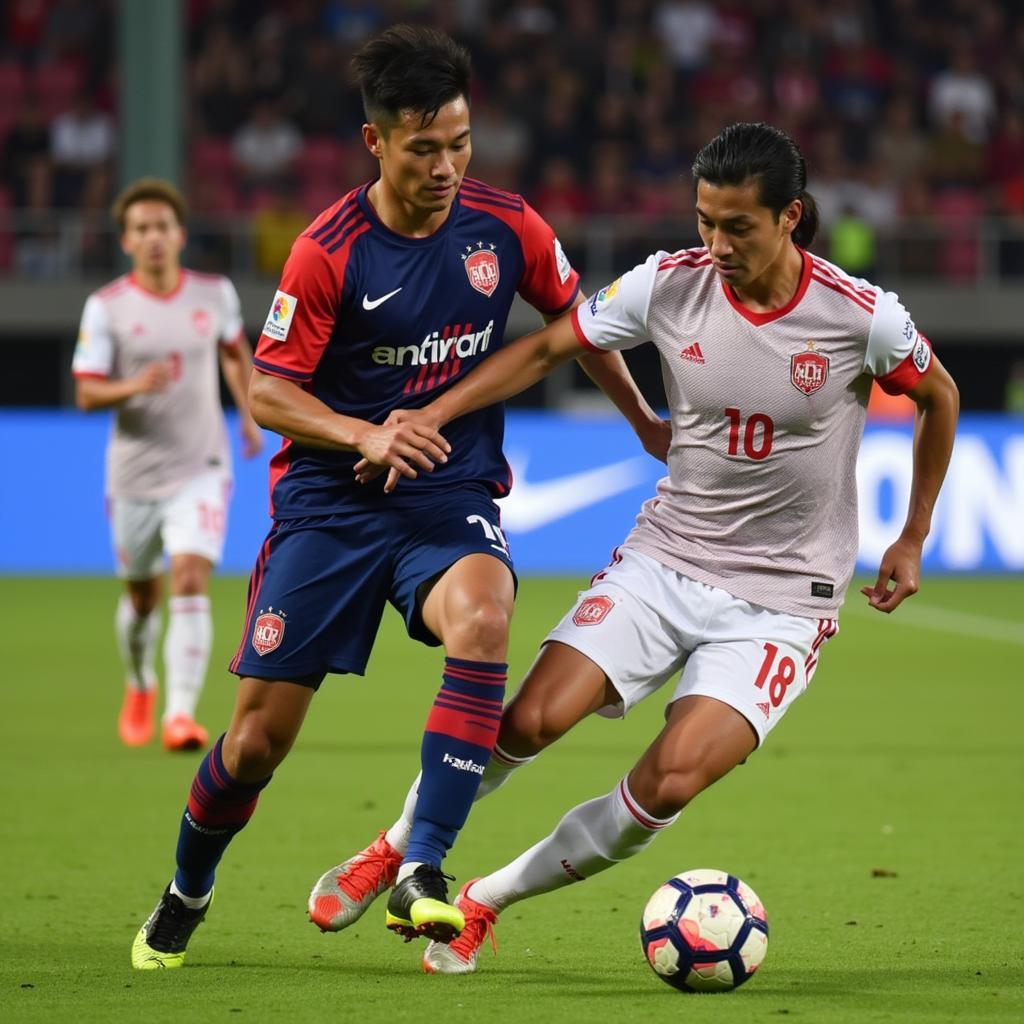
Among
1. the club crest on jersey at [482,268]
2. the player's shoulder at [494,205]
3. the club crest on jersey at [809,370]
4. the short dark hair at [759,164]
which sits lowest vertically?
the club crest on jersey at [809,370]

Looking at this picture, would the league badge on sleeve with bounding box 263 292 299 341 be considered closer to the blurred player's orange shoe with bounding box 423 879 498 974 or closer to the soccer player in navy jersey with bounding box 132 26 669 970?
the soccer player in navy jersey with bounding box 132 26 669 970

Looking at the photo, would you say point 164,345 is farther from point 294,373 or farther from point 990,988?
point 990,988

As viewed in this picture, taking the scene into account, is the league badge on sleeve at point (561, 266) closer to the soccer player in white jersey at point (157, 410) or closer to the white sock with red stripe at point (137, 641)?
the soccer player in white jersey at point (157, 410)

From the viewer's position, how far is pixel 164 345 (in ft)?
28.2

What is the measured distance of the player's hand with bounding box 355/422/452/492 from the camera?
4293 mm

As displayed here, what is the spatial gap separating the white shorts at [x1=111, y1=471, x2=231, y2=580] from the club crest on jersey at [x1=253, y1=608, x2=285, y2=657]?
3853 mm

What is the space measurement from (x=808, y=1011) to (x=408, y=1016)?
0.84m

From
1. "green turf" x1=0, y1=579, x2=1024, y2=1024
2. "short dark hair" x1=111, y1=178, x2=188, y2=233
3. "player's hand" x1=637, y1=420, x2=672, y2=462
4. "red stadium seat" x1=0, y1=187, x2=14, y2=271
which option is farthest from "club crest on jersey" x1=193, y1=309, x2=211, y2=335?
"red stadium seat" x1=0, y1=187, x2=14, y2=271

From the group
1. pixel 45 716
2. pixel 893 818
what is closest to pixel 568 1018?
pixel 893 818

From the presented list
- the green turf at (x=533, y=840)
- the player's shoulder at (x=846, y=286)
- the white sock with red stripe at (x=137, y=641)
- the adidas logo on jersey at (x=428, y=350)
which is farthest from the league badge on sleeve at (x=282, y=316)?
the white sock with red stripe at (x=137, y=641)

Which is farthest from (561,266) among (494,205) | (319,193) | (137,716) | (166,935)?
(319,193)

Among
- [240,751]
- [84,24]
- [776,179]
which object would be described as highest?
[84,24]

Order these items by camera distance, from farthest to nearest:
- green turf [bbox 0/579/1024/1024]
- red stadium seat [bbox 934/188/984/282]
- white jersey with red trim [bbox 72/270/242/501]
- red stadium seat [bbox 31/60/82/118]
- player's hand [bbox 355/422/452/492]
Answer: red stadium seat [bbox 31/60/82/118] < red stadium seat [bbox 934/188/984/282] < white jersey with red trim [bbox 72/270/242/501] < player's hand [bbox 355/422/452/492] < green turf [bbox 0/579/1024/1024]

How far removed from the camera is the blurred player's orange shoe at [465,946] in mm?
4477
